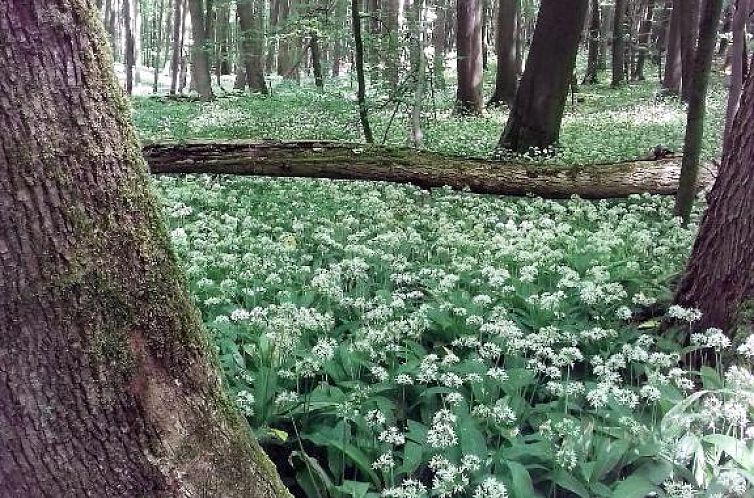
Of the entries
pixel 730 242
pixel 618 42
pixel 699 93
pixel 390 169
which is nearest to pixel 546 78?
pixel 390 169

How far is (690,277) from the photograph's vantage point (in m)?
4.06

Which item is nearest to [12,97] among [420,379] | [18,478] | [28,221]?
[28,221]

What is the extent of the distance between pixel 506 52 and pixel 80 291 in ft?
52.3

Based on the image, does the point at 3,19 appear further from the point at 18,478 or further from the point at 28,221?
the point at 18,478

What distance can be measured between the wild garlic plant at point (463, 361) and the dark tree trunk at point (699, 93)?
0.46m

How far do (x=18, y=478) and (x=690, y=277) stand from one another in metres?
3.65

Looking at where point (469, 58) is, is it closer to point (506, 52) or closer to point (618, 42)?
point (506, 52)

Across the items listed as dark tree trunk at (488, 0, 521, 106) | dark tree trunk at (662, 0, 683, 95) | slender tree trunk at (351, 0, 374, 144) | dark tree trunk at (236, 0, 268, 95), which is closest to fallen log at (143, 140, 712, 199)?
slender tree trunk at (351, 0, 374, 144)

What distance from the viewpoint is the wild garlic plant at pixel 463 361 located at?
9.41 feet

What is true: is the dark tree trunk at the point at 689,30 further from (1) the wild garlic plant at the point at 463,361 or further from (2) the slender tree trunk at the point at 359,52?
(1) the wild garlic plant at the point at 463,361

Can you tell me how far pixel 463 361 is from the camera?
386 centimetres

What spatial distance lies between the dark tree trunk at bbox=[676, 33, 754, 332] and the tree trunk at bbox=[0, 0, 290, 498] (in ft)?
9.95

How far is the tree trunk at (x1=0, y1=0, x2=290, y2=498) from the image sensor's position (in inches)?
64.0

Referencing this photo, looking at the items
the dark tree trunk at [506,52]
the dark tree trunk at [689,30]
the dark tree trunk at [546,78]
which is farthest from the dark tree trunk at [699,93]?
the dark tree trunk at [506,52]
